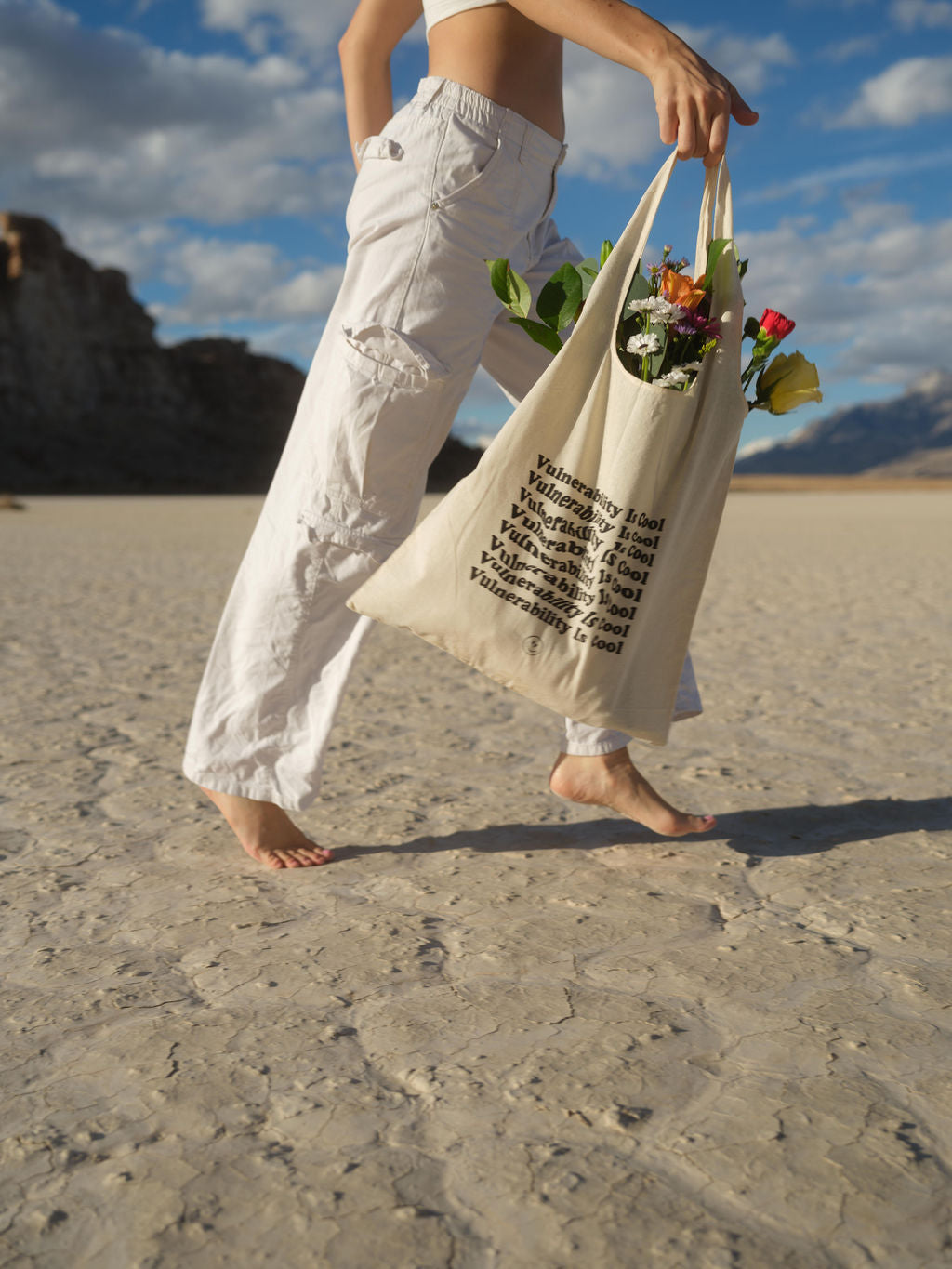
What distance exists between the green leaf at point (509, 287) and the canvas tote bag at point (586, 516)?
0.36 feet

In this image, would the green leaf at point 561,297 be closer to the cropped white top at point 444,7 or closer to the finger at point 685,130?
the finger at point 685,130

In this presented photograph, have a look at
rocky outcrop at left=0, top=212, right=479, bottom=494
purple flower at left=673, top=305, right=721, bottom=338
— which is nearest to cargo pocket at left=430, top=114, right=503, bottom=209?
purple flower at left=673, top=305, right=721, bottom=338

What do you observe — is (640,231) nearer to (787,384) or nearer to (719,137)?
(719,137)

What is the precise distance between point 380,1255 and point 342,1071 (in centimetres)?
24

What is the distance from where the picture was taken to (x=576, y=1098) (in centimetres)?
95

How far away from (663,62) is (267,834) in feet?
3.62

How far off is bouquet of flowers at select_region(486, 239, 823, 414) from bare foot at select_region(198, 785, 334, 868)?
74 cm

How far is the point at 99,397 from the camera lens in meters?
48.7

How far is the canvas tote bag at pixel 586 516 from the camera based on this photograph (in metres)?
1.27

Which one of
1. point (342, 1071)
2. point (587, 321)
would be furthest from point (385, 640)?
point (342, 1071)

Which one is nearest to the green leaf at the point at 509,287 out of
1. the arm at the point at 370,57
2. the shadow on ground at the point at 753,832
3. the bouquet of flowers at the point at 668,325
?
the bouquet of flowers at the point at 668,325

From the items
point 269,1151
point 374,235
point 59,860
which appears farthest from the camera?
point 59,860

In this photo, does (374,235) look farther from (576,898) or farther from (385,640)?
(385,640)

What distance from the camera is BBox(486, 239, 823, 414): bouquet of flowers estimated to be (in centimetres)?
126
